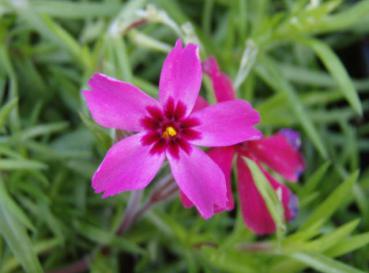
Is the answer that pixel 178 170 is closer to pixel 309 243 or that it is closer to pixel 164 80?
pixel 164 80

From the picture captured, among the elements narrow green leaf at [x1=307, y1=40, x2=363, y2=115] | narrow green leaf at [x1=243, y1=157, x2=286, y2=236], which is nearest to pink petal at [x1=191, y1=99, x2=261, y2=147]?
narrow green leaf at [x1=243, y1=157, x2=286, y2=236]

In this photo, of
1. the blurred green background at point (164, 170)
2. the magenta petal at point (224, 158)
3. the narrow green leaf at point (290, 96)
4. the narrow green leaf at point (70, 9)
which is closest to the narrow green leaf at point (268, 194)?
the magenta petal at point (224, 158)

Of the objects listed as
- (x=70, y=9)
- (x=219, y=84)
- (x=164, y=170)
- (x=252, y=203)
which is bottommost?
(x=252, y=203)

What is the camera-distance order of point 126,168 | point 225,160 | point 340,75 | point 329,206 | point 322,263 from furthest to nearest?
point 340,75, point 329,206, point 322,263, point 225,160, point 126,168

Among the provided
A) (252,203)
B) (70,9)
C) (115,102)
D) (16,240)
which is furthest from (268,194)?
(70,9)

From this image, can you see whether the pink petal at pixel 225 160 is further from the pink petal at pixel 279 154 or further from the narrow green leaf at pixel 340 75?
the narrow green leaf at pixel 340 75

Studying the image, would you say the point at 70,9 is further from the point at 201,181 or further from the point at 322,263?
the point at 322,263
